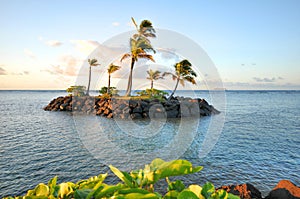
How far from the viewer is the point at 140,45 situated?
2764 cm

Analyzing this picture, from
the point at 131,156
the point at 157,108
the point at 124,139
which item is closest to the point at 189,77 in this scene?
the point at 157,108

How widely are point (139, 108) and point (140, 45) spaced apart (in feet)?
27.2

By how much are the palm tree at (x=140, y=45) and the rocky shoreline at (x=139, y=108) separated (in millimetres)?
4382

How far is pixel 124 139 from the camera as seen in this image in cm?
1462

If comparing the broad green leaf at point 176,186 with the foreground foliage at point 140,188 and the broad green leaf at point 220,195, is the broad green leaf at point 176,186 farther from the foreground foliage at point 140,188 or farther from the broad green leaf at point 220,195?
the broad green leaf at point 220,195

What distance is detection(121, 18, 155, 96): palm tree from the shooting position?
27.6 m

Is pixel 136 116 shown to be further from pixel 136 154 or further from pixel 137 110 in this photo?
pixel 136 154

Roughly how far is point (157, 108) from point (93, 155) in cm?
1564

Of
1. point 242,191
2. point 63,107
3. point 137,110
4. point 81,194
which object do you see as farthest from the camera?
point 63,107

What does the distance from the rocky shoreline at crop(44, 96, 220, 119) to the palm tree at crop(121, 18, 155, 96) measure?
438 cm

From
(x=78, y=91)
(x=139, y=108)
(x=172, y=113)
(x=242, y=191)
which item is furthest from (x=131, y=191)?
(x=78, y=91)

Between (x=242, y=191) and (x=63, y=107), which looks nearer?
(x=242, y=191)

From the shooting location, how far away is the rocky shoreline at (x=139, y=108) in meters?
25.0

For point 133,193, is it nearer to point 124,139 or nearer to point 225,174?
point 225,174
